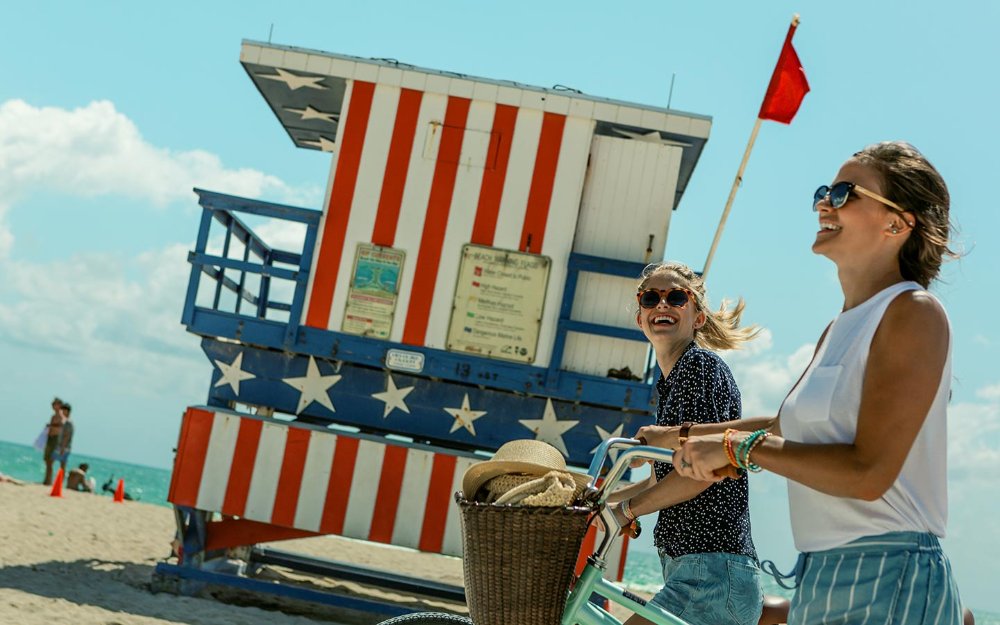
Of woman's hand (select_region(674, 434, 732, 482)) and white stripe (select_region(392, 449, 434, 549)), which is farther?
white stripe (select_region(392, 449, 434, 549))

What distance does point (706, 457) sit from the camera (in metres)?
2.17

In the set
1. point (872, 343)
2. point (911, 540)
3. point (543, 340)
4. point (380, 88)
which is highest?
point (380, 88)

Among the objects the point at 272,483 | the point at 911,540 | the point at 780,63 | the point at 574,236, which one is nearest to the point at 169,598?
the point at 272,483

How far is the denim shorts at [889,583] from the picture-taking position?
200 cm

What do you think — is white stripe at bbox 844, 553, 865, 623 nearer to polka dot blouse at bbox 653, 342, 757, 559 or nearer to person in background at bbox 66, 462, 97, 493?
polka dot blouse at bbox 653, 342, 757, 559

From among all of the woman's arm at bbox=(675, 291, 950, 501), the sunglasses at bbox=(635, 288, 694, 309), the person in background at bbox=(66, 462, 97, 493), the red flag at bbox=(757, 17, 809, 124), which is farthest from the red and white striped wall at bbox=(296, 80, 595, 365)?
the person in background at bbox=(66, 462, 97, 493)

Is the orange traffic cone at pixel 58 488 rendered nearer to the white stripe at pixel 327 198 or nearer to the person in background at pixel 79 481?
the person in background at pixel 79 481

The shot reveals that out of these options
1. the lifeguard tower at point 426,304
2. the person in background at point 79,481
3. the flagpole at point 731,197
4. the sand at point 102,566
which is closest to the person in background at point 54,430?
the person in background at point 79,481

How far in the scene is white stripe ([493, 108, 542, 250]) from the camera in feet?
30.7

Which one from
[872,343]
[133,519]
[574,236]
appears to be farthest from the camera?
[133,519]

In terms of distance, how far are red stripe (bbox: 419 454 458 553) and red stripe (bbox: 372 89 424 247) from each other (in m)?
2.15

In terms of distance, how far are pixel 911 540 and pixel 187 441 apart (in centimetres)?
781

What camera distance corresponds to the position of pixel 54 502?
50.1ft

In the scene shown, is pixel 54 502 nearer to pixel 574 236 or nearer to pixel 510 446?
pixel 574 236
